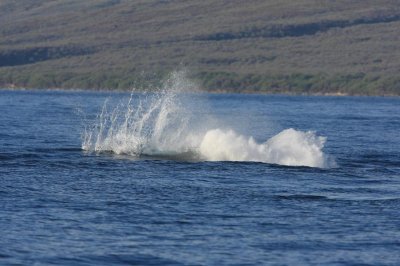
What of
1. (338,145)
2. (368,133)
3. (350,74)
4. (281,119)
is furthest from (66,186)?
(350,74)

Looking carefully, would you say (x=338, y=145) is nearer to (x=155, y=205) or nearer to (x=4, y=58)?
(x=155, y=205)

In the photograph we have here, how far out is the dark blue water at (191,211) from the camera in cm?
2191

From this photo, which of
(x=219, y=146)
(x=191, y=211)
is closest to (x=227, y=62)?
(x=219, y=146)

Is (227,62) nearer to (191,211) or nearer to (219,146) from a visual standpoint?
(219,146)

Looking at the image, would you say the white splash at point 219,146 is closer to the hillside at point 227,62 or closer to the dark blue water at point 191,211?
the dark blue water at point 191,211

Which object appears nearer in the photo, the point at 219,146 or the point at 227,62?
the point at 219,146

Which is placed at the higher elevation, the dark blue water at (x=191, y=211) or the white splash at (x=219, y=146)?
the white splash at (x=219, y=146)

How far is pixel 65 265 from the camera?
20.6 meters

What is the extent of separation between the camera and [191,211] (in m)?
26.4

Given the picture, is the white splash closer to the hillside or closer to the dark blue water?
the dark blue water

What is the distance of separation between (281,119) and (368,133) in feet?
49.5

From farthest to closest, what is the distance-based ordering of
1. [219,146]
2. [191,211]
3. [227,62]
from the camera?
1. [227,62]
2. [219,146]
3. [191,211]

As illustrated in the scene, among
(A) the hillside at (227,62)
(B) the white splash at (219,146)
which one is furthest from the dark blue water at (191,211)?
(A) the hillside at (227,62)

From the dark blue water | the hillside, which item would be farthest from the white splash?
the hillside
